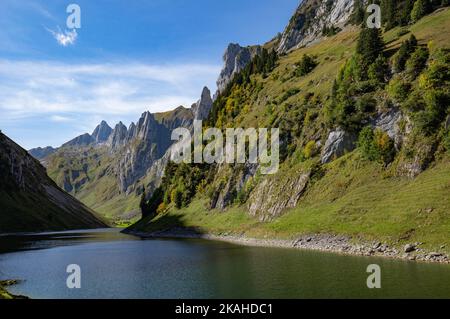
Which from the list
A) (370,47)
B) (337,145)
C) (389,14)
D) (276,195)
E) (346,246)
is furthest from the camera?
(389,14)

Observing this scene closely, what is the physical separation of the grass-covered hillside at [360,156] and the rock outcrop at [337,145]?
538 millimetres

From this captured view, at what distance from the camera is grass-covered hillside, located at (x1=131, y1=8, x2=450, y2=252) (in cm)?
6856

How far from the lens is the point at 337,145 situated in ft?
325

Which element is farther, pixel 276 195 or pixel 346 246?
pixel 276 195

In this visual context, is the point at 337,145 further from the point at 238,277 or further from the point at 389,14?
the point at 389,14

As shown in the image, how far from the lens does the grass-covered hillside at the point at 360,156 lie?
68562 mm

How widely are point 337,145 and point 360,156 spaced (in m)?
10.5

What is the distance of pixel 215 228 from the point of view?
4894 inches

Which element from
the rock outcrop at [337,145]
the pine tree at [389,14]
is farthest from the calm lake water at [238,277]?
the pine tree at [389,14]

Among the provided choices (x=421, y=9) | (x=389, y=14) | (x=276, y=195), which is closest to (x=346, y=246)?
(x=276, y=195)

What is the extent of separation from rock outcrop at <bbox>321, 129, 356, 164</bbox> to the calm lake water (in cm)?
3360

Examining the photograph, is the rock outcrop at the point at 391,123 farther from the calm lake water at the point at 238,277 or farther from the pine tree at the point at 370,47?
the calm lake water at the point at 238,277

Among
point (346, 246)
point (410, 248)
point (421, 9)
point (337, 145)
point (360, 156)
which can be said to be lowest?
point (346, 246)

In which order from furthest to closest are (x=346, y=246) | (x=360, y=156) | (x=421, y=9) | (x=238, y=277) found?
(x=421, y=9), (x=360, y=156), (x=346, y=246), (x=238, y=277)
